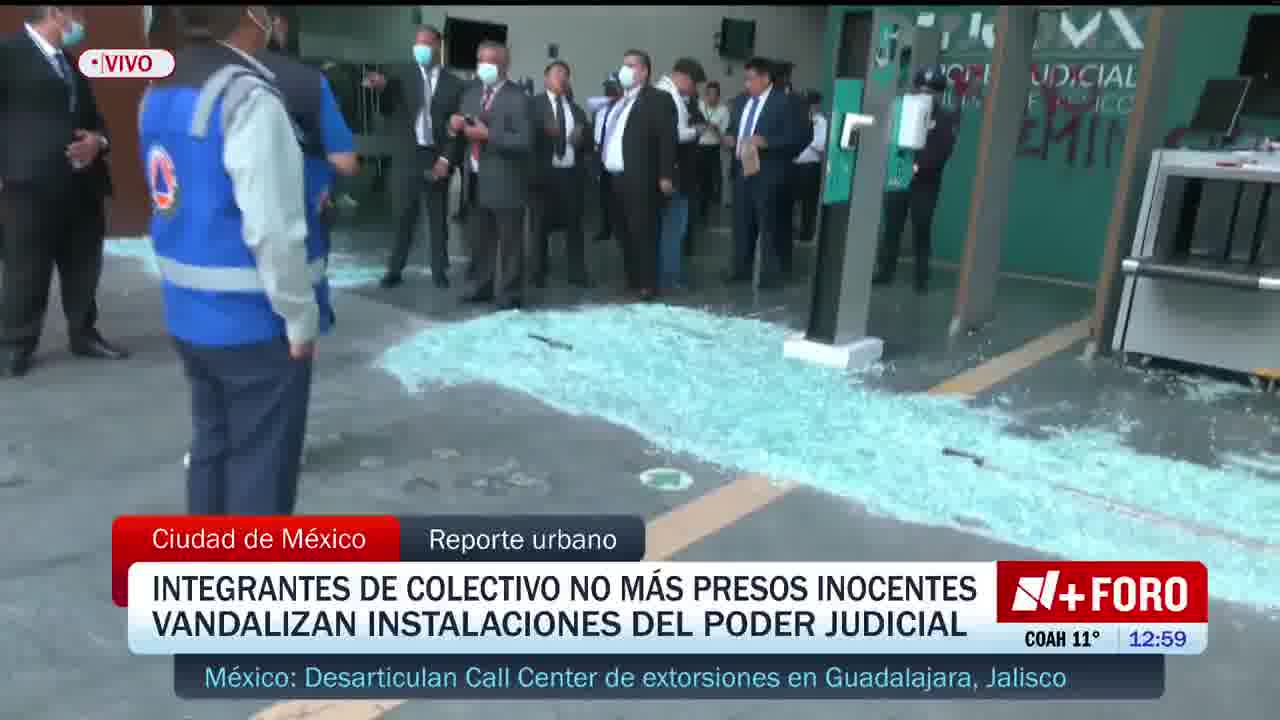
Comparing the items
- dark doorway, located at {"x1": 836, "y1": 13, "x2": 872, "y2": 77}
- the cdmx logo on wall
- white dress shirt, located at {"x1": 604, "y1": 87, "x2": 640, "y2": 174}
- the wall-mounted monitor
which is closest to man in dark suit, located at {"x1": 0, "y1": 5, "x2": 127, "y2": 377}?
white dress shirt, located at {"x1": 604, "y1": 87, "x2": 640, "y2": 174}

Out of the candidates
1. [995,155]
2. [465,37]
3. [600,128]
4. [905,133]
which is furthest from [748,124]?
[465,37]

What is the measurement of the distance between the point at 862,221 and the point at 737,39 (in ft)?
30.4

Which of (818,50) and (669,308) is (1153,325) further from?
(818,50)

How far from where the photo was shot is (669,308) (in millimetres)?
7027

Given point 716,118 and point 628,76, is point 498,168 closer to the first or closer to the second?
point 628,76

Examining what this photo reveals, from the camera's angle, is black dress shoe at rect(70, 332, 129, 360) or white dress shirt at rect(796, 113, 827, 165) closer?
black dress shoe at rect(70, 332, 129, 360)

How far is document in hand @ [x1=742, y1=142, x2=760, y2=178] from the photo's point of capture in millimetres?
7356

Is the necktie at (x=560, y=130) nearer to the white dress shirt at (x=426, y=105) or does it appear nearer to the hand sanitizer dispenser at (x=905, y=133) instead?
the white dress shirt at (x=426, y=105)

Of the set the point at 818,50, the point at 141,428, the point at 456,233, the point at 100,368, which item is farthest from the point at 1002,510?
the point at 818,50

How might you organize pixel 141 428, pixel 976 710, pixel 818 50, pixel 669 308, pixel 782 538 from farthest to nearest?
pixel 818 50 → pixel 669 308 → pixel 141 428 → pixel 782 538 → pixel 976 710

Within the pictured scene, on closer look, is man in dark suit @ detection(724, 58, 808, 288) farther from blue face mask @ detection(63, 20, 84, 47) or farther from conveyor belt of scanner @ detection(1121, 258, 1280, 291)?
blue face mask @ detection(63, 20, 84, 47)

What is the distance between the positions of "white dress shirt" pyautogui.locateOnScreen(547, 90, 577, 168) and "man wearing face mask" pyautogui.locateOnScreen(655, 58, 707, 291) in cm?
69

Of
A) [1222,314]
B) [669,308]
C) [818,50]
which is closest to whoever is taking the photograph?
[1222,314]

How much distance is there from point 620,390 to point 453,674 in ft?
8.55
